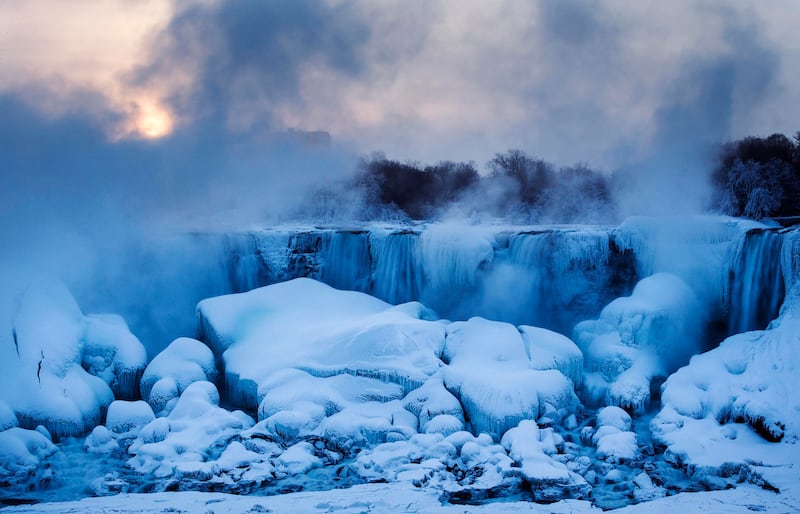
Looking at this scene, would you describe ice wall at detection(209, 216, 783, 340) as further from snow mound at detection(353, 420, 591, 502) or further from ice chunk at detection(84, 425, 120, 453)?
ice chunk at detection(84, 425, 120, 453)

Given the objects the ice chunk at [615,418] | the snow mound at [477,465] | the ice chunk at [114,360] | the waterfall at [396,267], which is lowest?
the snow mound at [477,465]

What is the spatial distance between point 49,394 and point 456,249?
23.5ft

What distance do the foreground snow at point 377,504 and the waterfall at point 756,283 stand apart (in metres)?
4.78

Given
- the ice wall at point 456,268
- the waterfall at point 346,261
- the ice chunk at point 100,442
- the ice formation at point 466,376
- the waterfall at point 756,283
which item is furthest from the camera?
the waterfall at point 346,261

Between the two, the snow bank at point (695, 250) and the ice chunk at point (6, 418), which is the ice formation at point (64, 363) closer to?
the ice chunk at point (6, 418)

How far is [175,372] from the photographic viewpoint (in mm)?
9742

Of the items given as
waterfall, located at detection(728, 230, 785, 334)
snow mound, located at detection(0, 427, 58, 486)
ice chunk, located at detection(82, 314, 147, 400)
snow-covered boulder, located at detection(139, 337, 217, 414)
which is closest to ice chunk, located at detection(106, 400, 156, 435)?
snow-covered boulder, located at detection(139, 337, 217, 414)

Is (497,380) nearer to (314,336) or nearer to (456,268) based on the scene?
(314,336)

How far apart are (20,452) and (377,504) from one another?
4.01m

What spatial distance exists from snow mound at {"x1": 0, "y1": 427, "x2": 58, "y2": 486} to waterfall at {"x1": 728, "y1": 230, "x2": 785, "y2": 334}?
969cm

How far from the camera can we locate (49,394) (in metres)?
8.66

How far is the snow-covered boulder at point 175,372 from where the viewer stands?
9.34 m

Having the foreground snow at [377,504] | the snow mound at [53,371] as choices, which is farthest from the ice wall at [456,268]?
the foreground snow at [377,504]

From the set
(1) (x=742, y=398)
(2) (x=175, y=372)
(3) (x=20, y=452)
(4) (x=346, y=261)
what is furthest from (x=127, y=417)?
(1) (x=742, y=398)
